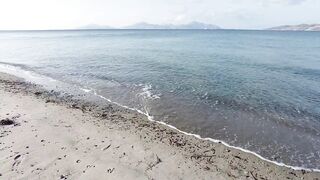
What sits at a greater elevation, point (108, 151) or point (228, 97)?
point (108, 151)

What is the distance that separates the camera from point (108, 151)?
1455 cm

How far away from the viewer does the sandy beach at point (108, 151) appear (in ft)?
41.5

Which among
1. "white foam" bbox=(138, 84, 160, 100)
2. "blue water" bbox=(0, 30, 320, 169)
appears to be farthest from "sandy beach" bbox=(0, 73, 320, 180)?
"white foam" bbox=(138, 84, 160, 100)

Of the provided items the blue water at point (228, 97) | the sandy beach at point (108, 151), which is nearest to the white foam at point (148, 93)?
the blue water at point (228, 97)

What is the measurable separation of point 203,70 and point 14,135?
27399mm

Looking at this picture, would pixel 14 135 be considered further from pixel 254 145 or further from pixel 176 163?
pixel 254 145

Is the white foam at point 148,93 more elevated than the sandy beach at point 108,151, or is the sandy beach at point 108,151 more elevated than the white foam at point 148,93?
the sandy beach at point 108,151

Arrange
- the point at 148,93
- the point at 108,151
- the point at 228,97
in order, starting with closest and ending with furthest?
the point at 108,151 → the point at 228,97 → the point at 148,93

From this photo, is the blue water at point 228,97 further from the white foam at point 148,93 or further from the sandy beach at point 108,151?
the sandy beach at point 108,151

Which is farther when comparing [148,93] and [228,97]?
[148,93]

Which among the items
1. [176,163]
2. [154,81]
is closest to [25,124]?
[176,163]

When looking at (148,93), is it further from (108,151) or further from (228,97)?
(108,151)

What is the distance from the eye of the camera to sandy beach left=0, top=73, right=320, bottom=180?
41.5ft

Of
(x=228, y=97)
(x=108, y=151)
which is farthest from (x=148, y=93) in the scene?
(x=108, y=151)
